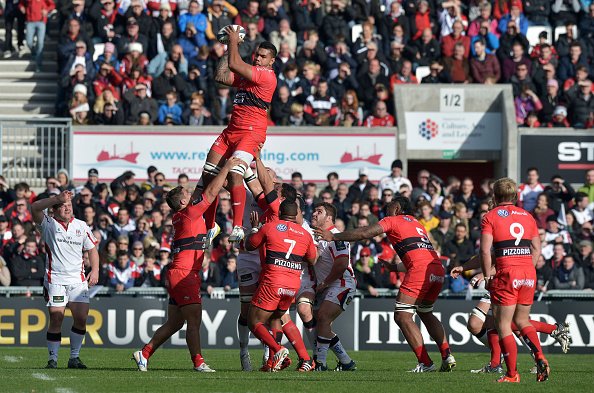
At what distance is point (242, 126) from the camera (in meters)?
16.2

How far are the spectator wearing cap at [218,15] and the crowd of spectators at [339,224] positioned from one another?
4292 millimetres

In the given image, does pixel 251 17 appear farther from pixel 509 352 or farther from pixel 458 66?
pixel 509 352

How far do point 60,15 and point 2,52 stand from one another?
182 centimetres

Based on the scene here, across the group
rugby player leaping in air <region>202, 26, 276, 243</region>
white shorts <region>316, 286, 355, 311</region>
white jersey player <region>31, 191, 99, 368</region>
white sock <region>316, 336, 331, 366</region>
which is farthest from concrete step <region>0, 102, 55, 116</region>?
white sock <region>316, 336, 331, 366</region>

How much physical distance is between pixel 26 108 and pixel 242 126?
577 inches

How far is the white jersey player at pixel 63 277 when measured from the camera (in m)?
16.8

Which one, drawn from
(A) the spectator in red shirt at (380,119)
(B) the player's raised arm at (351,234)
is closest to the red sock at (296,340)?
(B) the player's raised arm at (351,234)

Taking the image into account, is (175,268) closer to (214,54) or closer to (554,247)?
(554,247)

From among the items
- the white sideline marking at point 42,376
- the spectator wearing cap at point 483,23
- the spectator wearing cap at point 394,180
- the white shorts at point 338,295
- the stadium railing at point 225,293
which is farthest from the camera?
the spectator wearing cap at point 483,23

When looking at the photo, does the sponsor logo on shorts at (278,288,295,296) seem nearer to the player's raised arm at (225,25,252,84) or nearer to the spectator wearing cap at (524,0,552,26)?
the player's raised arm at (225,25,252,84)

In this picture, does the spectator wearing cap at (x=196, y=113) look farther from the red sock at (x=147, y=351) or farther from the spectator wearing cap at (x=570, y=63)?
the red sock at (x=147, y=351)

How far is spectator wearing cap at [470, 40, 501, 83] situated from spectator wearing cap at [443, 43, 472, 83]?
0.14 m

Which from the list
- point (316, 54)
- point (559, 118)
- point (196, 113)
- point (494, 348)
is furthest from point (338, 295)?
point (559, 118)

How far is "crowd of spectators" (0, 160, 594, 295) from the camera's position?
77.0 ft
